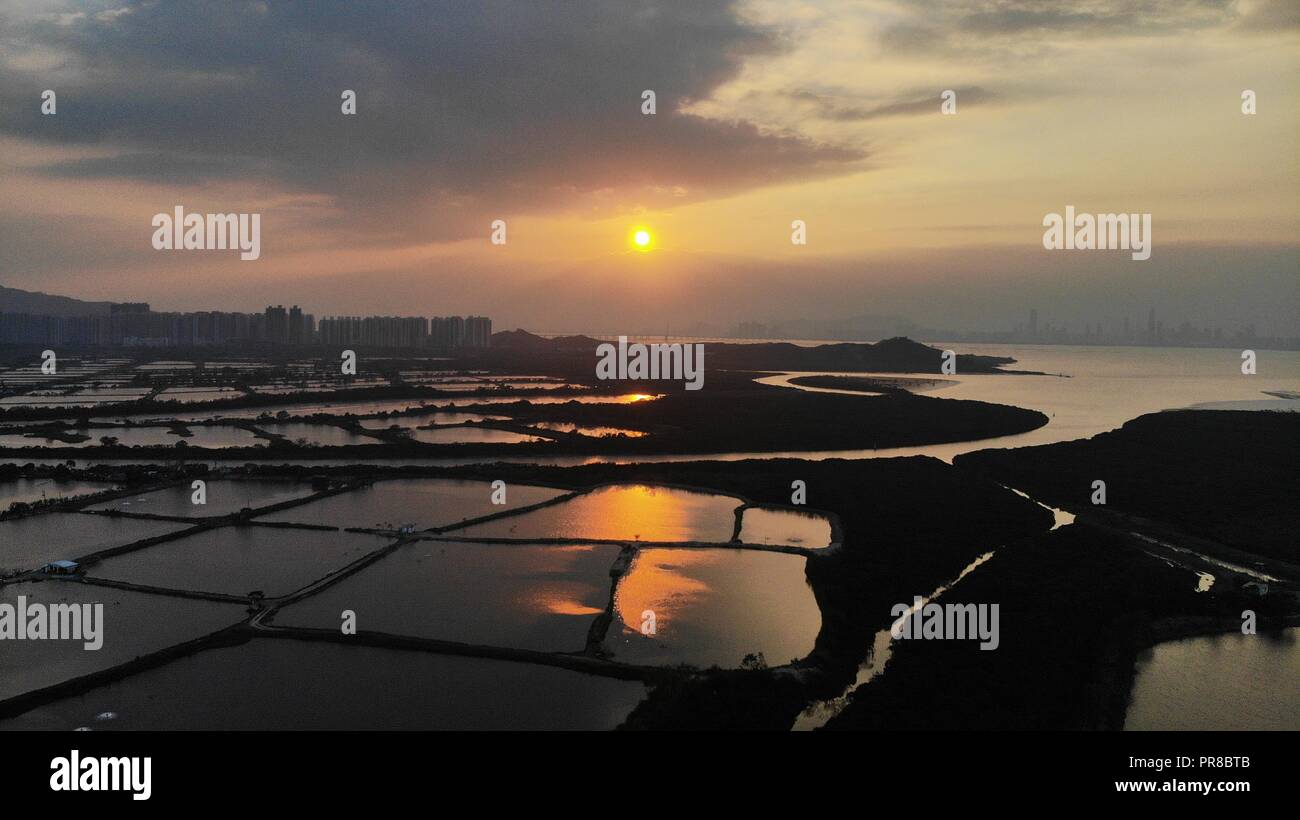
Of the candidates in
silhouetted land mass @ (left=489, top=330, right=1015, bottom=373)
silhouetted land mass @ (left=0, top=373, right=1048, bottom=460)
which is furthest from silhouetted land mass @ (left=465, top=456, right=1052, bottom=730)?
silhouetted land mass @ (left=489, top=330, right=1015, bottom=373)

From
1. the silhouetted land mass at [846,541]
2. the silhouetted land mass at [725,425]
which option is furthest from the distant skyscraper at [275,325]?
Answer: the silhouetted land mass at [846,541]

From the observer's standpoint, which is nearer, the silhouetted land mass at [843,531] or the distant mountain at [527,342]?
the silhouetted land mass at [843,531]

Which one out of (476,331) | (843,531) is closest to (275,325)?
(476,331)

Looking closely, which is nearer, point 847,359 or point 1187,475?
point 1187,475

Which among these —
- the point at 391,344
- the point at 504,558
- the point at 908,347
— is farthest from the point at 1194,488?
the point at 391,344

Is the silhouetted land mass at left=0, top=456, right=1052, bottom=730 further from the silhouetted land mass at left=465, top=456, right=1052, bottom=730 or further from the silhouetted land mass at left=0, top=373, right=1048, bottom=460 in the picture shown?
the silhouetted land mass at left=0, top=373, right=1048, bottom=460

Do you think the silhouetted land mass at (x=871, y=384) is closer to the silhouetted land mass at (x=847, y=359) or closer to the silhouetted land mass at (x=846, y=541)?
the silhouetted land mass at (x=847, y=359)

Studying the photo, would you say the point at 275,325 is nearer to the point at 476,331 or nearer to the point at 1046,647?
the point at 476,331
